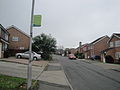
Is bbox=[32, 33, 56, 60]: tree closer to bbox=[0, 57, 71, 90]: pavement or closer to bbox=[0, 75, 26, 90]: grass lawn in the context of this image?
bbox=[0, 57, 71, 90]: pavement

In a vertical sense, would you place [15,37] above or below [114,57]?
above

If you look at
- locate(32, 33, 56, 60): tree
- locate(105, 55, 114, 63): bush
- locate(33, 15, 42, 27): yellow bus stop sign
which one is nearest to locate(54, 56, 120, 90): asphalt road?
locate(33, 15, 42, 27): yellow bus stop sign

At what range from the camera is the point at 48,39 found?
43.9 metres

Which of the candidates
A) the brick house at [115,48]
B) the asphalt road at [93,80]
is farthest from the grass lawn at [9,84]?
the brick house at [115,48]

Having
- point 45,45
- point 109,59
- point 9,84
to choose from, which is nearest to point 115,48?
point 109,59

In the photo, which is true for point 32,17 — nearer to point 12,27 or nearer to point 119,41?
point 119,41

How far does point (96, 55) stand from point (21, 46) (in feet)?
79.5

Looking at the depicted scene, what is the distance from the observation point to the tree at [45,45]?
4353cm

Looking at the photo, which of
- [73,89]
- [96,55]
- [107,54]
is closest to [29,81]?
[73,89]

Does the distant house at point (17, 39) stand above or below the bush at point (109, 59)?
above

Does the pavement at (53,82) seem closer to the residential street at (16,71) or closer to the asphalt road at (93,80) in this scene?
the asphalt road at (93,80)

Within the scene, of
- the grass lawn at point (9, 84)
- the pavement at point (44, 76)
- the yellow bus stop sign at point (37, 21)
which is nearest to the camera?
the grass lawn at point (9, 84)

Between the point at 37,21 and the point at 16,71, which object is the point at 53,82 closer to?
the point at 16,71

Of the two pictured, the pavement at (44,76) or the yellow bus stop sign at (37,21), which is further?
the pavement at (44,76)
